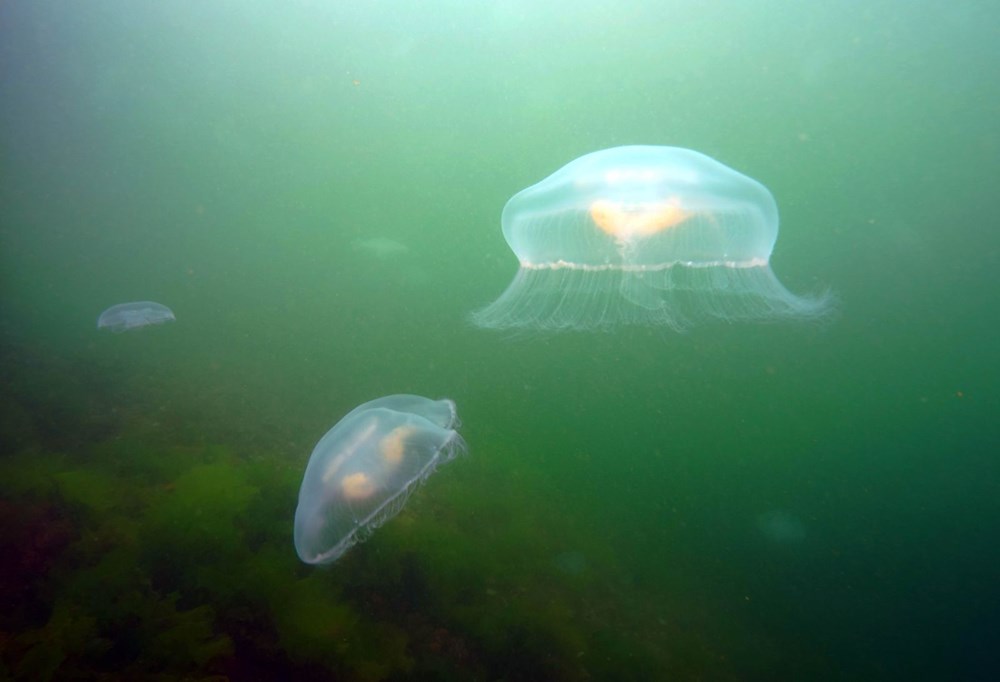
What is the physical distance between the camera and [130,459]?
531cm

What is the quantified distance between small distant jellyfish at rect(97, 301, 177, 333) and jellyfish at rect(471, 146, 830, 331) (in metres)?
7.55

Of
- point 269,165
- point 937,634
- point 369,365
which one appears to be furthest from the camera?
point 269,165

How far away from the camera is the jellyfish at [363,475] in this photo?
391 cm

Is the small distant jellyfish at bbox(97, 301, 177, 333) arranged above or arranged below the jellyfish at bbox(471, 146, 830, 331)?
below

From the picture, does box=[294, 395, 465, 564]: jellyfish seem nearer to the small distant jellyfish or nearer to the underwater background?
the underwater background

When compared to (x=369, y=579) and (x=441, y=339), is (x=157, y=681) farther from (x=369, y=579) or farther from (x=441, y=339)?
(x=441, y=339)

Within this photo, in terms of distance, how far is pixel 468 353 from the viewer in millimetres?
7738

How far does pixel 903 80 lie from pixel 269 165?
35.3ft

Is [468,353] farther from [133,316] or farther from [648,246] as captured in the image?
[133,316]

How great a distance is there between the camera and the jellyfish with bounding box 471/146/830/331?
419cm

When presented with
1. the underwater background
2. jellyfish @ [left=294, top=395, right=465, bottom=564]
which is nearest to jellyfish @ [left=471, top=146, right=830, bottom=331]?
jellyfish @ [left=294, top=395, right=465, bottom=564]

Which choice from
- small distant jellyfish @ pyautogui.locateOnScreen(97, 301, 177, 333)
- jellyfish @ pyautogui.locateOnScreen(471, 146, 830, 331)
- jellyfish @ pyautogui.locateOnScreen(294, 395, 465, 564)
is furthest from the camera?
small distant jellyfish @ pyautogui.locateOnScreen(97, 301, 177, 333)

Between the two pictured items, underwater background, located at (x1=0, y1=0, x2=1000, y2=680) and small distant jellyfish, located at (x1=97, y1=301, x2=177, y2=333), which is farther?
small distant jellyfish, located at (x1=97, y1=301, x2=177, y2=333)

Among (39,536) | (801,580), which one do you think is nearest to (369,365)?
(39,536)
